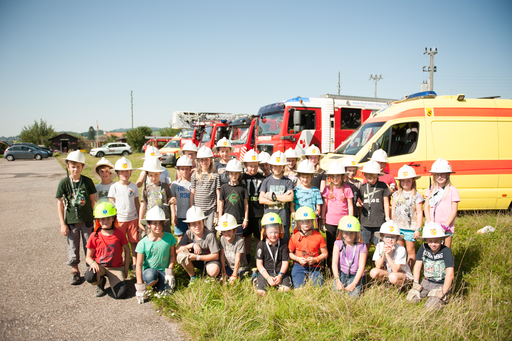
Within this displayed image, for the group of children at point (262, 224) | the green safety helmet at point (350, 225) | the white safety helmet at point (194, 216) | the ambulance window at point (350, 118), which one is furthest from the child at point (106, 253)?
the ambulance window at point (350, 118)

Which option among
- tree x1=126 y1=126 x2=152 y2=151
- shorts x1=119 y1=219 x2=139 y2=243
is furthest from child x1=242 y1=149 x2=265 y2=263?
tree x1=126 y1=126 x2=152 y2=151

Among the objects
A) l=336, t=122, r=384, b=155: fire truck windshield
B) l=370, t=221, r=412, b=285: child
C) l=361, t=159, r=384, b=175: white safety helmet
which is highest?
l=336, t=122, r=384, b=155: fire truck windshield

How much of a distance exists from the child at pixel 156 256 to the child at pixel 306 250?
65.5 inches

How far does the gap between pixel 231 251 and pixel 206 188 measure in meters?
1.06

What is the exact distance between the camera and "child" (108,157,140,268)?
14.7ft

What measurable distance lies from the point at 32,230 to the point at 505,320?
8.82 meters

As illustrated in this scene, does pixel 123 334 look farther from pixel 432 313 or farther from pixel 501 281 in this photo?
pixel 501 281

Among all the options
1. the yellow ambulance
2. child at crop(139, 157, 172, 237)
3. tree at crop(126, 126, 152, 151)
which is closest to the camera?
child at crop(139, 157, 172, 237)

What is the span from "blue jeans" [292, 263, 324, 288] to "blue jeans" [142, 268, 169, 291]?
1.72 metres

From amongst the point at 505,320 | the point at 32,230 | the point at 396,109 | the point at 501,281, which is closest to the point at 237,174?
the point at 505,320

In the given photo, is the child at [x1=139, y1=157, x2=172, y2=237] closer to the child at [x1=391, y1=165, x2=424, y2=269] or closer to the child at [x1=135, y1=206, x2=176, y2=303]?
the child at [x1=135, y1=206, x2=176, y2=303]

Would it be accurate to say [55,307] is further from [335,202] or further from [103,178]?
[335,202]

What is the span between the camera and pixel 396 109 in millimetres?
6945

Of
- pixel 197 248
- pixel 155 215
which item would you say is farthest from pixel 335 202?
pixel 155 215
